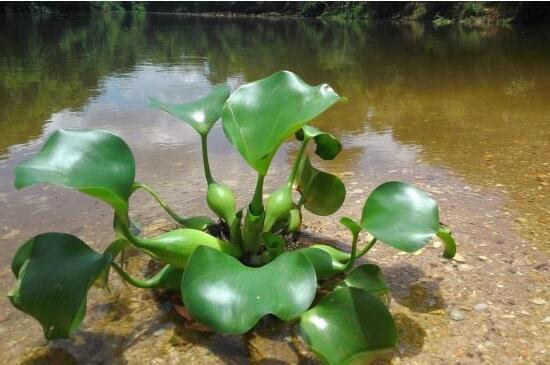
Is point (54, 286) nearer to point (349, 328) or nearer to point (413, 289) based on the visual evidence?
point (349, 328)

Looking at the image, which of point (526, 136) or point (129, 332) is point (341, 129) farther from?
point (129, 332)

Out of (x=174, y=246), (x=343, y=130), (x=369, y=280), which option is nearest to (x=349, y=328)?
(x=369, y=280)

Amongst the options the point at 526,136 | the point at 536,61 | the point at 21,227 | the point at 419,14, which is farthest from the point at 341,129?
the point at 419,14

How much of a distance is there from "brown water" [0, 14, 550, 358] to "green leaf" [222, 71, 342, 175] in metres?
0.66

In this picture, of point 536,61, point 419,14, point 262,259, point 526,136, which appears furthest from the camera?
point 419,14

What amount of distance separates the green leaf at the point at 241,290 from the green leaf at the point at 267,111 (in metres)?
0.24

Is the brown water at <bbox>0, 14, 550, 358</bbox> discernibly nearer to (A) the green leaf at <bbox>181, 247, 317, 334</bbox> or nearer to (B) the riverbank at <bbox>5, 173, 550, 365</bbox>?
(B) the riverbank at <bbox>5, 173, 550, 365</bbox>

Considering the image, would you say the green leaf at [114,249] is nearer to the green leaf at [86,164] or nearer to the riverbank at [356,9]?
the green leaf at [86,164]

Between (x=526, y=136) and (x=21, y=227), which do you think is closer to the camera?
(x=21, y=227)

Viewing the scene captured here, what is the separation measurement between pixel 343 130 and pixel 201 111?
73.5 inches

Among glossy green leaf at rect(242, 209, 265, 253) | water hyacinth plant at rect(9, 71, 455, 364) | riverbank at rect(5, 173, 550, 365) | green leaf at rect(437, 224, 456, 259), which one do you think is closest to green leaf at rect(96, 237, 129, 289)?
water hyacinth plant at rect(9, 71, 455, 364)

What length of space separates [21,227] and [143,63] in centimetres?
562

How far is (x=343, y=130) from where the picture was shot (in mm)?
3377

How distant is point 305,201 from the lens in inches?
63.8
